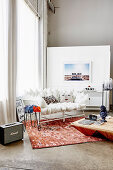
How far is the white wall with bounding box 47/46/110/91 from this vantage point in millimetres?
4956

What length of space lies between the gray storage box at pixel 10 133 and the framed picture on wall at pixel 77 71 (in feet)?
9.71

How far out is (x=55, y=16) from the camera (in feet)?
19.5

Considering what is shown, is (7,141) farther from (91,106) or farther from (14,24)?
(91,106)

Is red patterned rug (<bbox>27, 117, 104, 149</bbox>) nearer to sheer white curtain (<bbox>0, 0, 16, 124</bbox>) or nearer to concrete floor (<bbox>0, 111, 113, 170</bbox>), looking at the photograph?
concrete floor (<bbox>0, 111, 113, 170</bbox>)

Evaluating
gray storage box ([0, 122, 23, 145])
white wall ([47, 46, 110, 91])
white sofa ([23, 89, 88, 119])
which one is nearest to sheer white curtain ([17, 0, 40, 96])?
white sofa ([23, 89, 88, 119])

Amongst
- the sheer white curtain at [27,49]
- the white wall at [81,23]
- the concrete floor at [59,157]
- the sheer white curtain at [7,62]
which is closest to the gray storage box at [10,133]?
the concrete floor at [59,157]

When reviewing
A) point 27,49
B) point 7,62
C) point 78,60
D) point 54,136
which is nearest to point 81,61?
point 78,60

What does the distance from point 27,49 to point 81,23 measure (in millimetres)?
2578

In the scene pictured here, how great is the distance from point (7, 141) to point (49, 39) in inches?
175

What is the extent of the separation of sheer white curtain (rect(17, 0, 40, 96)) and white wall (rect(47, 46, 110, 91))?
1.78ft

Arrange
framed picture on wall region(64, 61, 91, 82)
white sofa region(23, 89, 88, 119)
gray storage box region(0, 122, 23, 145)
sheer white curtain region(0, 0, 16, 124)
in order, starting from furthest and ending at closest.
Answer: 1. framed picture on wall region(64, 61, 91, 82)
2. white sofa region(23, 89, 88, 119)
3. sheer white curtain region(0, 0, 16, 124)
4. gray storage box region(0, 122, 23, 145)

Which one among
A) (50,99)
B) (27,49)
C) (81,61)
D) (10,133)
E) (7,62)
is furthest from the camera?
(81,61)

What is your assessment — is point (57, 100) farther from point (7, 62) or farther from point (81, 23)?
point (81, 23)

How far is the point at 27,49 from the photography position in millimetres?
4391
